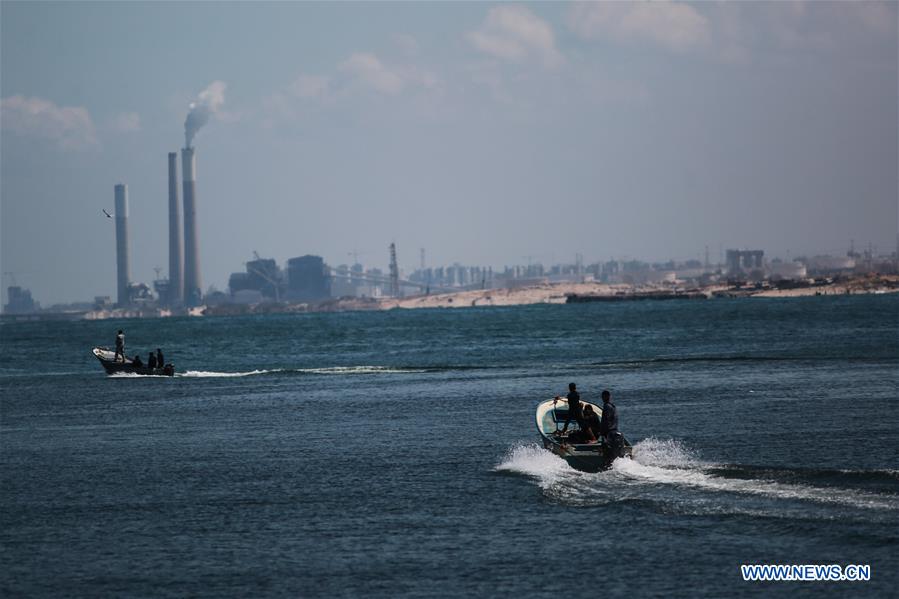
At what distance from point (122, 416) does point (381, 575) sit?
34.1 metres

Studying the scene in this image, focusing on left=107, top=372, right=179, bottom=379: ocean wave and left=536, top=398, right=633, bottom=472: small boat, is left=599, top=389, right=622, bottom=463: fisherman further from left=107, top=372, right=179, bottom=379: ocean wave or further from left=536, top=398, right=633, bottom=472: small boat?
left=107, top=372, right=179, bottom=379: ocean wave

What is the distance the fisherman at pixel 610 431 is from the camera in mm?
33469

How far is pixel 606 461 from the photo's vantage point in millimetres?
33406

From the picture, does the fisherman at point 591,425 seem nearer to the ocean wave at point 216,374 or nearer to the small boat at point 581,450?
the small boat at point 581,450

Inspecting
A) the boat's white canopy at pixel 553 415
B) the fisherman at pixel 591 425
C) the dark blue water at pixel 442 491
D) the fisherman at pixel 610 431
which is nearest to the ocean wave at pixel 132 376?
the dark blue water at pixel 442 491

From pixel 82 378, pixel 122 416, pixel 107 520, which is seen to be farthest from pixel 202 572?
pixel 82 378

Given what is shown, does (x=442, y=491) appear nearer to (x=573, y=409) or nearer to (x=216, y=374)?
(x=573, y=409)

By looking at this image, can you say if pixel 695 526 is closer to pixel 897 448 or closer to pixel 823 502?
pixel 823 502

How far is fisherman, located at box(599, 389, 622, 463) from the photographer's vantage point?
33.5 metres

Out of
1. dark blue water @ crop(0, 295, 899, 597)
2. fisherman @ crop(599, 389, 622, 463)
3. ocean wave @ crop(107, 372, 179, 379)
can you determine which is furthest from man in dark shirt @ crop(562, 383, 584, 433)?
ocean wave @ crop(107, 372, 179, 379)

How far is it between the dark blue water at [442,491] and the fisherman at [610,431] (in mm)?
557

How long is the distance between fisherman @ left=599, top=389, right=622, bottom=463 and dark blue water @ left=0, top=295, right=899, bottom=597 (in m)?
0.56

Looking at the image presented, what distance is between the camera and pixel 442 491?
1217 inches

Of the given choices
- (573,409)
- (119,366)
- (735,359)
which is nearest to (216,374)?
(119,366)
